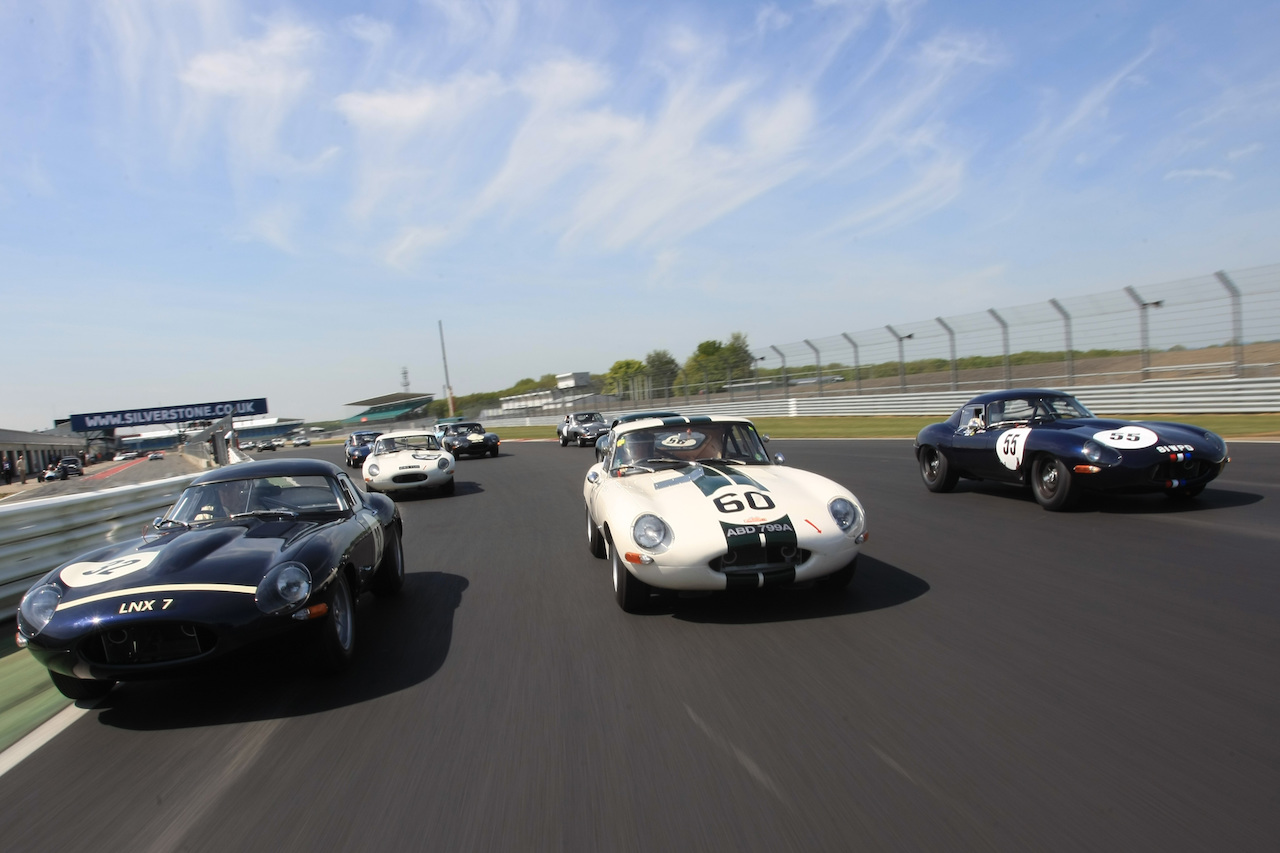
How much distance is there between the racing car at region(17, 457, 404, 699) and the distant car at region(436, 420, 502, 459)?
817 inches

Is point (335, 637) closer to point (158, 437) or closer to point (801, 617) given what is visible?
point (801, 617)

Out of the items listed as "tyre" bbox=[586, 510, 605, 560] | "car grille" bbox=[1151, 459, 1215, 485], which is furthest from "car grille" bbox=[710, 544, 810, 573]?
"car grille" bbox=[1151, 459, 1215, 485]

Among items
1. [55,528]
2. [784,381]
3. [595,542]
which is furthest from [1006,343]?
[55,528]

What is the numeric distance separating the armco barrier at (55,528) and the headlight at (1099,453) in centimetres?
868

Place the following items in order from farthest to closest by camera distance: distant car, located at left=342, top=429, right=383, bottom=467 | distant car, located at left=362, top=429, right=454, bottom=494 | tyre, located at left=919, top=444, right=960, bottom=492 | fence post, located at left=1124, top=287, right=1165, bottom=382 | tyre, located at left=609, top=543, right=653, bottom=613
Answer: distant car, located at left=342, top=429, right=383, bottom=467 < fence post, located at left=1124, top=287, right=1165, bottom=382 < distant car, located at left=362, top=429, right=454, bottom=494 < tyre, located at left=919, top=444, right=960, bottom=492 < tyre, located at left=609, top=543, right=653, bottom=613

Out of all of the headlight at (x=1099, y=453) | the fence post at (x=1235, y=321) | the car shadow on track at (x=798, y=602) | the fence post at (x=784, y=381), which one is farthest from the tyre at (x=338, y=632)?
the fence post at (x=784, y=381)

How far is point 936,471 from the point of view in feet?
32.4

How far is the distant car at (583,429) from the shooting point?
2902cm

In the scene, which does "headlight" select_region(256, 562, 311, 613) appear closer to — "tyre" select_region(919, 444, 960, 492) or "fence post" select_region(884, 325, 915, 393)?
"tyre" select_region(919, 444, 960, 492)

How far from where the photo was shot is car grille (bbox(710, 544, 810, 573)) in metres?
4.70

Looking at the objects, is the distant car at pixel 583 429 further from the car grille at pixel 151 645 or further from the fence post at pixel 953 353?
the car grille at pixel 151 645

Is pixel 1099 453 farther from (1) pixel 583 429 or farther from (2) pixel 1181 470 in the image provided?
(1) pixel 583 429

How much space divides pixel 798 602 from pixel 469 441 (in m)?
21.5

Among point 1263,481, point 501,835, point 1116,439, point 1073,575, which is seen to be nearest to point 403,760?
point 501,835
